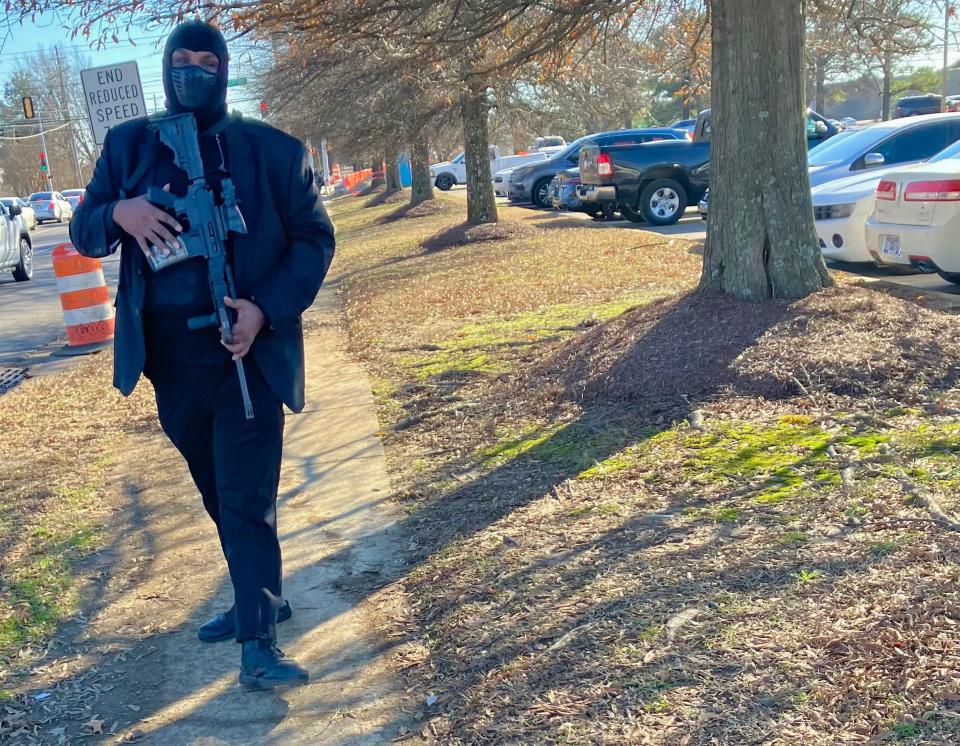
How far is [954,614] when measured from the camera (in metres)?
2.96

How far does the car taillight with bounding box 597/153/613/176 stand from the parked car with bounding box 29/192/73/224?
38531mm

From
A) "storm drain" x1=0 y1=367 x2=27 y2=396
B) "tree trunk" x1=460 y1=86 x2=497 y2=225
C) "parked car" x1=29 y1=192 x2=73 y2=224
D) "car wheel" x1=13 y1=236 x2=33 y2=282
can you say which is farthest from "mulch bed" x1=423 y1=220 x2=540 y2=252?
"parked car" x1=29 y1=192 x2=73 y2=224

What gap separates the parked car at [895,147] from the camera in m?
11.7

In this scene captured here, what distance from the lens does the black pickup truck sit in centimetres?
1809

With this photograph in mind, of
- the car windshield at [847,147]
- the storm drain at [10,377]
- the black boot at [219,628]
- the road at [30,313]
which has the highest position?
the car windshield at [847,147]

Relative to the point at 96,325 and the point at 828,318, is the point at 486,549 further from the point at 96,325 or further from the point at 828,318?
the point at 96,325

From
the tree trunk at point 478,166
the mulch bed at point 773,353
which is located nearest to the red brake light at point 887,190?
→ the mulch bed at point 773,353

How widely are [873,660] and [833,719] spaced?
288 millimetres

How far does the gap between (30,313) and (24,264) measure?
16.3ft

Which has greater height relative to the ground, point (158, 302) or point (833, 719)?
point (158, 302)

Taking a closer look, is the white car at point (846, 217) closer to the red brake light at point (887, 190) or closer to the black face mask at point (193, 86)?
the red brake light at point (887, 190)

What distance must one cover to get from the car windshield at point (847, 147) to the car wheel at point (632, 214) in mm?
5956

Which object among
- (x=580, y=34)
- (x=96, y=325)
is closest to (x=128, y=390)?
(x=580, y=34)

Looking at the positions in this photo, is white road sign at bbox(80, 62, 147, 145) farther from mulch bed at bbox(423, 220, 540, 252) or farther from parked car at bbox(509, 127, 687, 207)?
parked car at bbox(509, 127, 687, 207)
